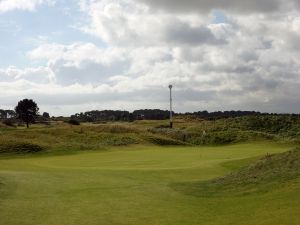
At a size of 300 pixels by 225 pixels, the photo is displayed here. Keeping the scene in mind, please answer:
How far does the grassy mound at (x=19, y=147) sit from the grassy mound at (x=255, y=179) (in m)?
35.4

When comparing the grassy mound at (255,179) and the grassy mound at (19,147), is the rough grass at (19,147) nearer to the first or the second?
the grassy mound at (19,147)

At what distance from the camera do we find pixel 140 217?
17609mm

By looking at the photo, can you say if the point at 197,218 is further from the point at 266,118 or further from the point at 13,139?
the point at 266,118

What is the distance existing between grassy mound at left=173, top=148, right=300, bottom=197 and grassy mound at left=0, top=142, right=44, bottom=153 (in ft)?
116

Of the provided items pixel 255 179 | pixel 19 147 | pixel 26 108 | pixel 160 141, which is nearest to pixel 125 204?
pixel 255 179

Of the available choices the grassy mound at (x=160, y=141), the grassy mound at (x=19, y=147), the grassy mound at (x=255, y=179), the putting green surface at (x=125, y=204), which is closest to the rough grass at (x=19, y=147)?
the grassy mound at (x=19, y=147)

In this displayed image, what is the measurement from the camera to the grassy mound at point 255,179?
22.3m

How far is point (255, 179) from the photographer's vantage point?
24.2 metres

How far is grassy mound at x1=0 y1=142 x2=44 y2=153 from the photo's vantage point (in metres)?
57.9

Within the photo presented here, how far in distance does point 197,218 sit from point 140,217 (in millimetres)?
2081

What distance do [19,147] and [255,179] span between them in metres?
41.3

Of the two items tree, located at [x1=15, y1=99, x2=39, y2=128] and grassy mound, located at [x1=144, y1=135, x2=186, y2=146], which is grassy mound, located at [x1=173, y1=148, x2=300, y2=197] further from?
tree, located at [x1=15, y1=99, x2=39, y2=128]

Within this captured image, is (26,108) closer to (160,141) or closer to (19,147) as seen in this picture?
(160,141)

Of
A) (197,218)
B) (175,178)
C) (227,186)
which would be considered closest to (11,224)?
(197,218)
